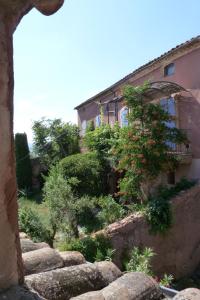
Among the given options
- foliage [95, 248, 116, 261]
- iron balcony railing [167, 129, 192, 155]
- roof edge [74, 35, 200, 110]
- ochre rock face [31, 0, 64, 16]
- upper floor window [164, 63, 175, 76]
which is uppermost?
roof edge [74, 35, 200, 110]

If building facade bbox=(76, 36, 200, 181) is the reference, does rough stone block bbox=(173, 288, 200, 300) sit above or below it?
below

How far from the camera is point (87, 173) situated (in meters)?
17.8

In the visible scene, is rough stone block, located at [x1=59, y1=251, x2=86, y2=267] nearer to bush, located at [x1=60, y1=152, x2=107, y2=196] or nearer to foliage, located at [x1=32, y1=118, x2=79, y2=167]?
bush, located at [x1=60, y1=152, x2=107, y2=196]

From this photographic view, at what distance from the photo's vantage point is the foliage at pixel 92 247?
10070mm

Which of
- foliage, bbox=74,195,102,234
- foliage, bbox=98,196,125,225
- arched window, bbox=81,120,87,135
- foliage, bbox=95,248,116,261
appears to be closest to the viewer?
foliage, bbox=95,248,116,261

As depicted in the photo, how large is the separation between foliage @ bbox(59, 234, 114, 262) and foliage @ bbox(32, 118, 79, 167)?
14.0 metres

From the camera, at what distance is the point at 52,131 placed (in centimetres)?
2578

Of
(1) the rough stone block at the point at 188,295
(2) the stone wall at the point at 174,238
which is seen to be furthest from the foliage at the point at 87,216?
(1) the rough stone block at the point at 188,295

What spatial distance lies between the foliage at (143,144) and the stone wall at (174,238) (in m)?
1.45

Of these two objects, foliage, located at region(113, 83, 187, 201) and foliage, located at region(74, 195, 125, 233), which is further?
foliage, located at region(113, 83, 187, 201)

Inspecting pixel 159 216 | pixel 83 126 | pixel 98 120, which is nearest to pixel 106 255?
pixel 159 216

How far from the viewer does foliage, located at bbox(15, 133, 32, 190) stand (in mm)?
24172

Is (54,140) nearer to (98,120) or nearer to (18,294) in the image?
(98,120)

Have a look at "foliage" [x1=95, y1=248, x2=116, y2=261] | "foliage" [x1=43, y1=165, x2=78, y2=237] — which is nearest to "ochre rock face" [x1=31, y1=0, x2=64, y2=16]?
"foliage" [x1=95, y1=248, x2=116, y2=261]
